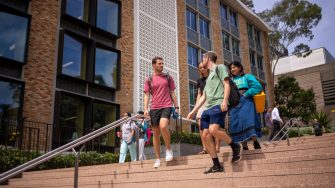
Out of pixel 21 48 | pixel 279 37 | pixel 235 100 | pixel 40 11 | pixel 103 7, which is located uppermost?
pixel 279 37

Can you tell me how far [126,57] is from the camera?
60.6ft

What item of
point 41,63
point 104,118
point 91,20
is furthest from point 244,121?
point 91,20

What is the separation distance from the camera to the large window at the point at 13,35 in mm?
13383

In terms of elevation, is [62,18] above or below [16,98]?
above

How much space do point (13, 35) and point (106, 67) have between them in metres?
4.88

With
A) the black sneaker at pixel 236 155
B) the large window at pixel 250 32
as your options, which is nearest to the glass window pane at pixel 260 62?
the large window at pixel 250 32

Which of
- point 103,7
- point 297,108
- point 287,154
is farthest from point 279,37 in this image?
point 287,154

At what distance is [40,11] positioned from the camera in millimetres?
14914

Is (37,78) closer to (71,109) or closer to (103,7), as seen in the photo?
(71,109)

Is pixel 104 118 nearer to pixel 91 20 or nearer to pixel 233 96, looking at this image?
pixel 91 20

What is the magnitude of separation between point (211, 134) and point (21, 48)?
416 inches

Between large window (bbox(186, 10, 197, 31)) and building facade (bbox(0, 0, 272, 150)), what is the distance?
0.28ft

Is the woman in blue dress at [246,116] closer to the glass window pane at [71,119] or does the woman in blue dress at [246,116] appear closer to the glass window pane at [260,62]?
the glass window pane at [71,119]

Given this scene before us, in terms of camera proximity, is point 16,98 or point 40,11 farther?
point 40,11
